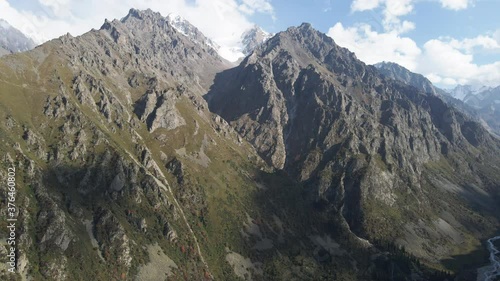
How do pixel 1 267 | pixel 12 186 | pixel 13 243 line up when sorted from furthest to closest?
pixel 12 186
pixel 13 243
pixel 1 267

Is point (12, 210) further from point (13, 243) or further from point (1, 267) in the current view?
point (1, 267)

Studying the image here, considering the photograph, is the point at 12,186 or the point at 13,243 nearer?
the point at 13,243

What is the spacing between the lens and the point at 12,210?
190 meters

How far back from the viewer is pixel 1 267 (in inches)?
6585

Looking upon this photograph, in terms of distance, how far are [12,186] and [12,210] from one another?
1167 centimetres

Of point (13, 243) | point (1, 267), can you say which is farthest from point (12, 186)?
point (1, 267)

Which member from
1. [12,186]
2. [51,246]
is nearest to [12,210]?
[12,186]

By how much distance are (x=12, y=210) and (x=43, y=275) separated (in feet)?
106

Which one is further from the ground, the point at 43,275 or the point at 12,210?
the point at 12,210

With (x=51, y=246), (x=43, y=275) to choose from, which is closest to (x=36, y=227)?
(x=51, y=246)

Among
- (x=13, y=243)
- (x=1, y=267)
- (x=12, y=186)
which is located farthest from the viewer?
(x=12, y=186)

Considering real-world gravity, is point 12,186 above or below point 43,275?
above

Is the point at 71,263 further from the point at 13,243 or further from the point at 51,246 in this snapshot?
the point at 13,243

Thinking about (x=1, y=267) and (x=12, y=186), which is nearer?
(x=1, y=267)
